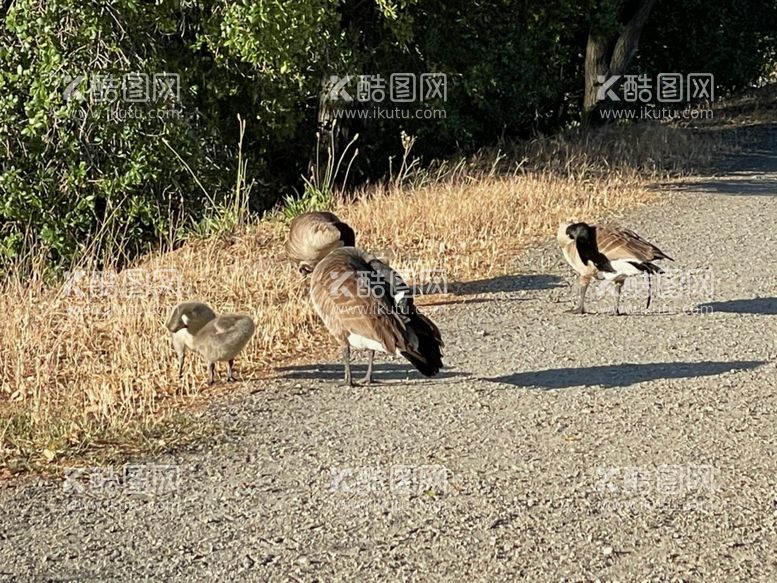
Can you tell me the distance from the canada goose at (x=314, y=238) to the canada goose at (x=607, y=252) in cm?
185

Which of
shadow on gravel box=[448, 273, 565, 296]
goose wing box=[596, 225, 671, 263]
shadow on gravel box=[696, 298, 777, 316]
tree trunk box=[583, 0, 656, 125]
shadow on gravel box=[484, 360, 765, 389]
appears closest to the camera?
shadow on gravel box=[484, 360, 765, 389]

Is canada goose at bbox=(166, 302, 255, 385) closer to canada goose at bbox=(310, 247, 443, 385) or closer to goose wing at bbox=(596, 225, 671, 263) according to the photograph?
canada goose at bbox=(310, 247, 443, 385)

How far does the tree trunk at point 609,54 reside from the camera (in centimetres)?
2183

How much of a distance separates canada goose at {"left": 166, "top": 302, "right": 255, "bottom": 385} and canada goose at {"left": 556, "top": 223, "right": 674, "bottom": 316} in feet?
9.74

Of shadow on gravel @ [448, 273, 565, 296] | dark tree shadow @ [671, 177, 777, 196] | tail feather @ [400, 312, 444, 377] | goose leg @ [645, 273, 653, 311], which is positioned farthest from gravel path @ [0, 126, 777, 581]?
dark tree shadow @ [671, 177, 777, 196]

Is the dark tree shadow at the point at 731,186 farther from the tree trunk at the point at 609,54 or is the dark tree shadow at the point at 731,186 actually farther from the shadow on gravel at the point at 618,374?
the shadow on gravel at the point at 618,374

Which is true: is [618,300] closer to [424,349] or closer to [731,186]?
[424,349]

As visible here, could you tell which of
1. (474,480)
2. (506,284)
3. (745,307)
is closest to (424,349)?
A: (474,480)

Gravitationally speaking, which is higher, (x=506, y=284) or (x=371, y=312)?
(x=371, y=312)

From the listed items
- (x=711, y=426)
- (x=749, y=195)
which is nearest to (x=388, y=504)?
(x=711, y=426)

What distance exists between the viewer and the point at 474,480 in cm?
565

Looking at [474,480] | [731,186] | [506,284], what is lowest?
[474,480]

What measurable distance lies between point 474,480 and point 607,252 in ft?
11.7

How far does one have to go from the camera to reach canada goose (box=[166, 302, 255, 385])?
23.0ft
